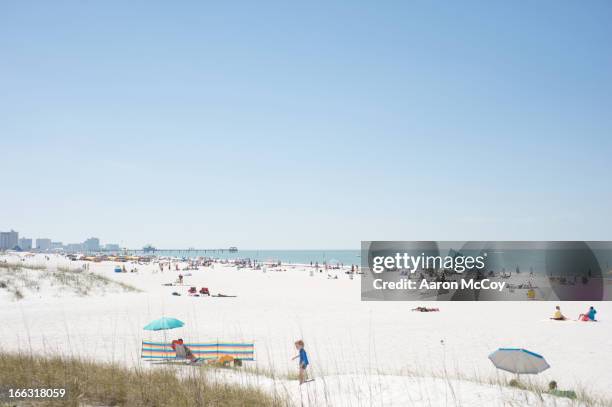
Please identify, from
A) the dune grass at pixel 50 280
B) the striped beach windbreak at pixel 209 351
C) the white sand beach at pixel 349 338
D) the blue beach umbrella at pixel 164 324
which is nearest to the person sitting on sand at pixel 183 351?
the striped beach windbreak at pixel 209 351

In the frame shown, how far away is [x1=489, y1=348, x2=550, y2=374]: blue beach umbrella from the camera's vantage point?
891 centimetres

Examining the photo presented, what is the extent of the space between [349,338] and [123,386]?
35.4 ft

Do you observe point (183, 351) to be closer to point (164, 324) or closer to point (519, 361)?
point (164, 324)

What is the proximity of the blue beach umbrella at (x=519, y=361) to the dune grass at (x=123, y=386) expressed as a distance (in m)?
5.72

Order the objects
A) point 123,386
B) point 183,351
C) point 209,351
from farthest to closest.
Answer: point 209,351 → point 183,351 → point 123,386

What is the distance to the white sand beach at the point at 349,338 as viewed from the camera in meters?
7.12

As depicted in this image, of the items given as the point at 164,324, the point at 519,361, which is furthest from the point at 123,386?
the point at 519,361

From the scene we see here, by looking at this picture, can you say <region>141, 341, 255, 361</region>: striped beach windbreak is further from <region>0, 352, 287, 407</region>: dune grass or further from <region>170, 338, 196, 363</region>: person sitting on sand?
<region>0, 352, 287, 407</region>: dune grass

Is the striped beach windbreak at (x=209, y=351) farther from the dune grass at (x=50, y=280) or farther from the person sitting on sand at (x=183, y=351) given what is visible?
the dune grass at (x=50, y=280)

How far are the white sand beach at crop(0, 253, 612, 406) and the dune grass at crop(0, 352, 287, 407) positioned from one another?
0.43 metres

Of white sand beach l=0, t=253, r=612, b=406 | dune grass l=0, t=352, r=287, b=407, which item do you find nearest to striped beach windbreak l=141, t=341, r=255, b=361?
white sand beach l=0, t=253, r=612, b=406

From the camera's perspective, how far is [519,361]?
9.08 m

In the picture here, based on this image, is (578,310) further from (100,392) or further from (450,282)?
(100,392)

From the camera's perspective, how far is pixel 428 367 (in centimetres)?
1156
